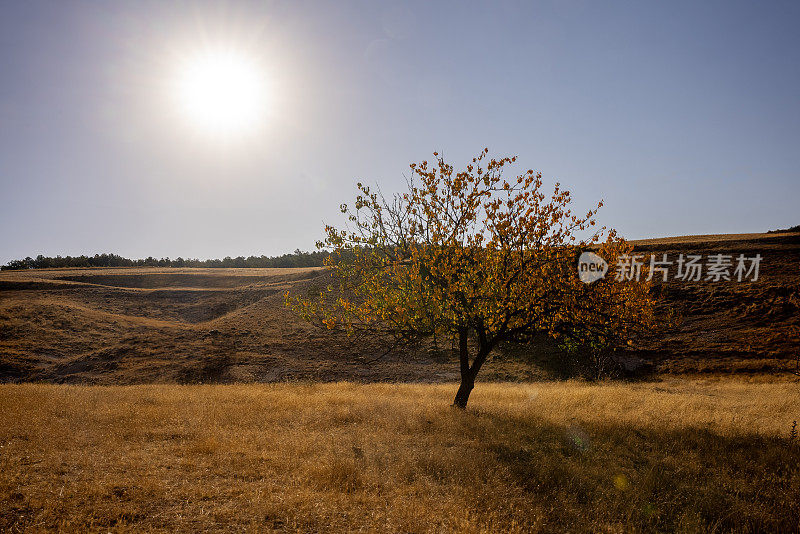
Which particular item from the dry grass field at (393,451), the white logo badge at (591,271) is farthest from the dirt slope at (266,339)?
the white logo badge at (591,271)

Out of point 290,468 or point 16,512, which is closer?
point 16,512

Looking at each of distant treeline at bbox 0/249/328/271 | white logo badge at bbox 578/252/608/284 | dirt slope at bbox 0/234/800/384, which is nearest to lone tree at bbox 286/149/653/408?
white logo badge at bbox 578/252/608/284

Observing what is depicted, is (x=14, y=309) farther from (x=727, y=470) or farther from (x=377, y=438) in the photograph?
(x=727, y=470)

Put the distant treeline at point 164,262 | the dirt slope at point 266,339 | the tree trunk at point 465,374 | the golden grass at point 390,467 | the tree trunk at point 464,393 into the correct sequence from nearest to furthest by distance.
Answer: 1. the golden grass at point 390,467
2. the tree trunk at point 465,374
3. the tree trunk at point 464,393
4. the dirt slope at point 266,339
5. the distant treeline at point 164,262

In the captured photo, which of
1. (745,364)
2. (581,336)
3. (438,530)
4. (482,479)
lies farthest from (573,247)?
(745,364)

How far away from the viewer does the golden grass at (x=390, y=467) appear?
22.7 ft

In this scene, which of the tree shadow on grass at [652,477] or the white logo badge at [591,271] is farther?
the white logo badge at [591,271]

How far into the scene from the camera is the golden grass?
22.7ft

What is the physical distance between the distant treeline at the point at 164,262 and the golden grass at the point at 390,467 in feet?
204

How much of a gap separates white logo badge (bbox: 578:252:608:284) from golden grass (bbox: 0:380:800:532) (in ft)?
16.6

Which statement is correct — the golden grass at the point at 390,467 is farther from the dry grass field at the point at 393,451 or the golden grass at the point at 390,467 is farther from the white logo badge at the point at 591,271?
the white logo badge at the point at 591,271

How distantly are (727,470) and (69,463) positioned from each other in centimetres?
1527

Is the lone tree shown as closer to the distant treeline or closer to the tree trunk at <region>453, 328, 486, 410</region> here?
the tree trunk at <region>453, 328, 486, 410</region>

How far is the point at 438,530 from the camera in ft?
21.2
